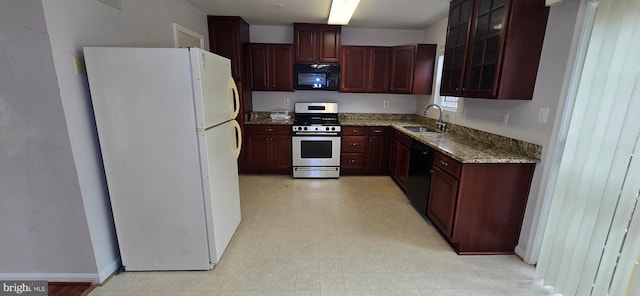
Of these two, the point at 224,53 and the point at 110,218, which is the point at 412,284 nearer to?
the point at 110,218

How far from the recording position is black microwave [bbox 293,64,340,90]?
4.24 metres

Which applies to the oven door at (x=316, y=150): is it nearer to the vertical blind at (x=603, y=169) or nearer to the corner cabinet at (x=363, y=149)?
the corner cabinet at (x=363, y=149)

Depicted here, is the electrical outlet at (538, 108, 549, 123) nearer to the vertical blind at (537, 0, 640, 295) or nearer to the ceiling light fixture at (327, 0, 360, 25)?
the vertical blind at (537, 0, 640, 295)

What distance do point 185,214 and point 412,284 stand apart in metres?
1.78

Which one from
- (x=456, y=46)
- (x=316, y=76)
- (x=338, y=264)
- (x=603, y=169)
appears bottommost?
(x=338, y=264)

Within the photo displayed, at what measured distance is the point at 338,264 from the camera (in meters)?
2.18

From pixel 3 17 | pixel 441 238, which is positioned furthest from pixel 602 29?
pixel 3 17

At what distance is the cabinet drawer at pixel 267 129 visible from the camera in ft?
13.8

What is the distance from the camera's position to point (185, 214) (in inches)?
78.2

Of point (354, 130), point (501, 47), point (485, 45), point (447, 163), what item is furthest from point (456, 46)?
point (354, 130)

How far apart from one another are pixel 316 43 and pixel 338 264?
10.9 ft

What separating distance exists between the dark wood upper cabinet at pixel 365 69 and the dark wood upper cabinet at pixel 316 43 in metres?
0.19

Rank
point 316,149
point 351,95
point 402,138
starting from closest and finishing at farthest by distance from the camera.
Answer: point 402,138 → point 316,149 → point 351,95

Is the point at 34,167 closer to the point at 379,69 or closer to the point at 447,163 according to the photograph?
the point at 447,163
